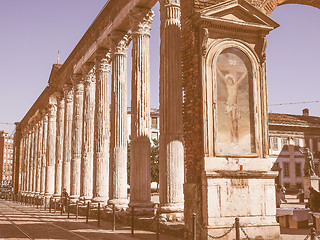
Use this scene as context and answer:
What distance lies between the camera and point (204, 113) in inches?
391

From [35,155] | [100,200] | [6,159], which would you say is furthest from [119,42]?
[6,159]

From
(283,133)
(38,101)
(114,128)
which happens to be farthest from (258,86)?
(283,133)

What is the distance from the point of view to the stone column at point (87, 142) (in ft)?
70.8

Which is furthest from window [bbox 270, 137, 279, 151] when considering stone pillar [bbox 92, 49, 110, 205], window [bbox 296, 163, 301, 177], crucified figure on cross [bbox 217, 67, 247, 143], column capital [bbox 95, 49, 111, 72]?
crucified figure on cross [bbox 217, 67, 247, 143]

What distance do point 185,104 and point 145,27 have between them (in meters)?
5.92

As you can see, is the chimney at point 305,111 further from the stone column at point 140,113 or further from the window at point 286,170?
the stone column at point 140,113

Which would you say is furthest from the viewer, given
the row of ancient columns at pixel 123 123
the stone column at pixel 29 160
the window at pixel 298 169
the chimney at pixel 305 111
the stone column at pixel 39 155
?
the chimney at pixel 305 111

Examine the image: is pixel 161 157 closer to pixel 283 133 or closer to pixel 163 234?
pixel 163 234

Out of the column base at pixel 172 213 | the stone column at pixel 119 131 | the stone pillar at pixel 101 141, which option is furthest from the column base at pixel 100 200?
the column base at pixel 172 213

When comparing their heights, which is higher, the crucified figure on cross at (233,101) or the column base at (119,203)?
the crucified figure on cross at (233,101)

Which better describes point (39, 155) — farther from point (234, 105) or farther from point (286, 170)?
point (286, 170)

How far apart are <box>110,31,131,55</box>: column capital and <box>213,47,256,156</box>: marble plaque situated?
8639 millimetres

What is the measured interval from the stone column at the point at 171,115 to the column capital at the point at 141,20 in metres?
2.90

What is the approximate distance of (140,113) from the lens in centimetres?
1505
